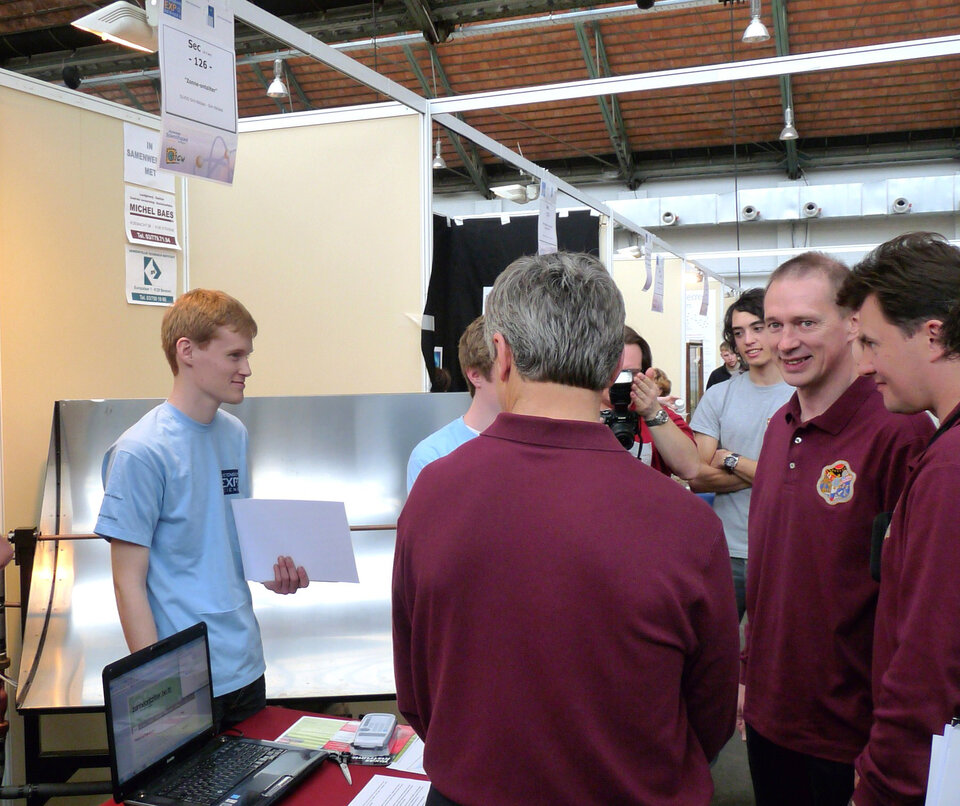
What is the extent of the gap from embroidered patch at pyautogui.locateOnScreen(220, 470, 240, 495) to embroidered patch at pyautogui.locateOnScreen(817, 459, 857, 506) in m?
1.23

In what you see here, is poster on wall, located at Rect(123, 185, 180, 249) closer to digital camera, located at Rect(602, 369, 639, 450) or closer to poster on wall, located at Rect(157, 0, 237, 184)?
poster on wall, located at Rect(157, 0, 237, 184)

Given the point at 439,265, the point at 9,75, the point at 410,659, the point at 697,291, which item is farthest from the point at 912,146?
→ the point at 410,659

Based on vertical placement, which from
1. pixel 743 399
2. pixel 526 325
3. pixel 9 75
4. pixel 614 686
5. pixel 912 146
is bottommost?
pixel 614 686

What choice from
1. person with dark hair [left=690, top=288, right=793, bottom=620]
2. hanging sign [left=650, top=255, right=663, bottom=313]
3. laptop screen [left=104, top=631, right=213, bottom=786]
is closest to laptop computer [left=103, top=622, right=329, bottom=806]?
→ laptop screen [left=104, top=631, right=213, bottom=786]

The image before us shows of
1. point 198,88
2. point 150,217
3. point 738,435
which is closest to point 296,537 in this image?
point 198,88

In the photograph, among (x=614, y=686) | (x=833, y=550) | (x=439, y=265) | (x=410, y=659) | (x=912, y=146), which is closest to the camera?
(x=614, y=686)

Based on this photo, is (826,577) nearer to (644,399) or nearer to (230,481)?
(644,399)

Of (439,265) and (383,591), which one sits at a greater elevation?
(439,265)

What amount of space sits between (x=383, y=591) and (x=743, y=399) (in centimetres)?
139

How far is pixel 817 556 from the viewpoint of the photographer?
56.7 inches

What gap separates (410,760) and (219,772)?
35 centimetres

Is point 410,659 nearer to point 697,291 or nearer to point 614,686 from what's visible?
point 614,686

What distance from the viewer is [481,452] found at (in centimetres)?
99

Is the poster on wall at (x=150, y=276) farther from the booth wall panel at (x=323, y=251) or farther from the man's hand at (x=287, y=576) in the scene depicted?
the man's hand at (x=287, y=576)
